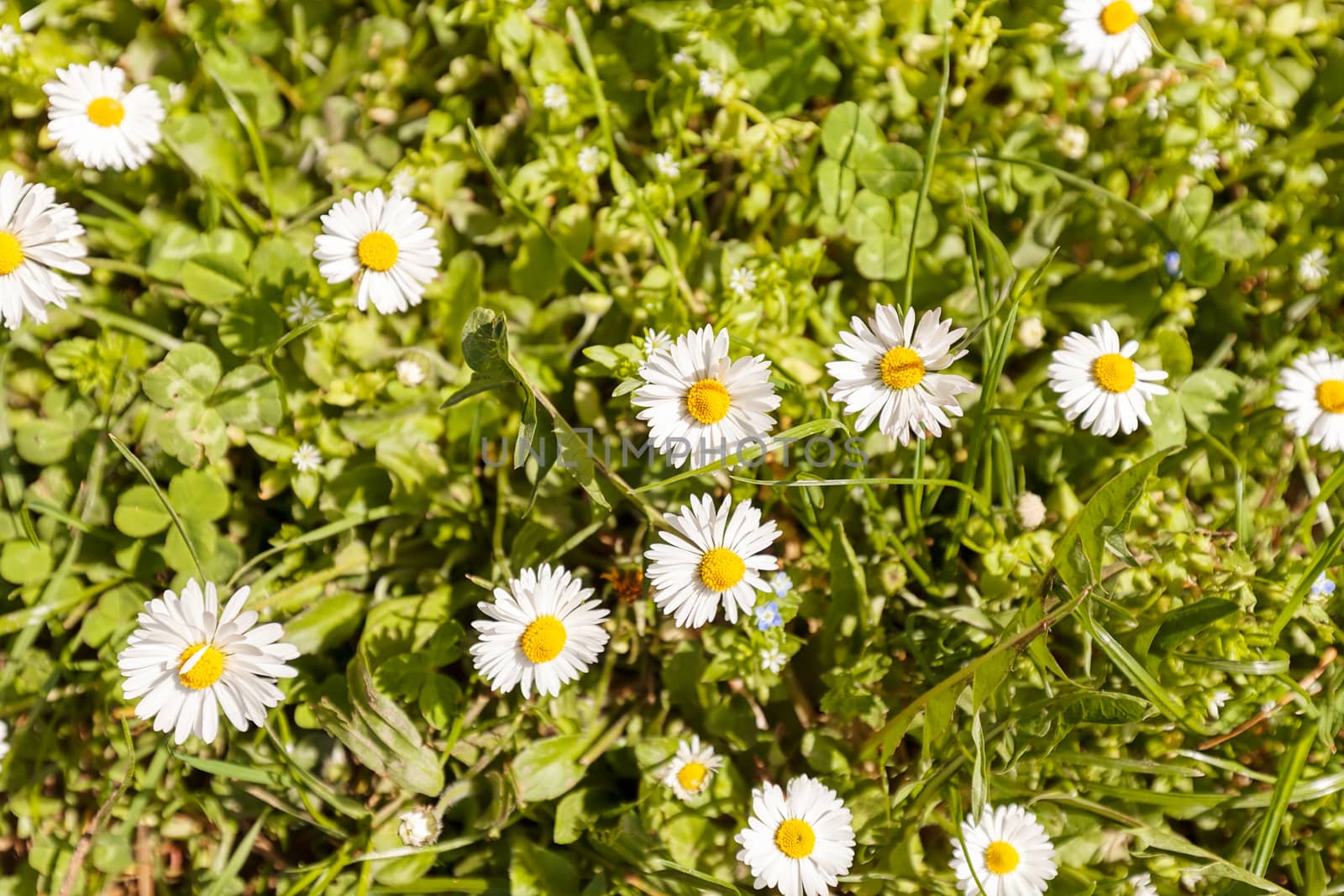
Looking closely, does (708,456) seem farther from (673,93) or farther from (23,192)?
(23,192)

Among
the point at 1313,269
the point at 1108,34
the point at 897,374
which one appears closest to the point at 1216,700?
the point at 897,374

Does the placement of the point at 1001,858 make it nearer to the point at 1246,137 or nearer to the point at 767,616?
the point at 767,616

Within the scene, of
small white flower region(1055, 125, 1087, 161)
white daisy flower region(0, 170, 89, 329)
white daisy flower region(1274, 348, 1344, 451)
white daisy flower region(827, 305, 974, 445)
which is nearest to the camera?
white daisy flower region(827, 305, 974, 445)

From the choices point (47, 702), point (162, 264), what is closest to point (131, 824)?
point (47, 702)

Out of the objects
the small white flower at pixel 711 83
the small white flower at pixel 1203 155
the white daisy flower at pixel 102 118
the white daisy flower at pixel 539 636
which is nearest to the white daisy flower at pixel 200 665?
the white daisy flower at pixel 539 636

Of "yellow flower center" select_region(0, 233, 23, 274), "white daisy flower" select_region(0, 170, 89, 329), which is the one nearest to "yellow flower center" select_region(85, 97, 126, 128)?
"white daisy flower" select_region(0, 170, 89, 329)

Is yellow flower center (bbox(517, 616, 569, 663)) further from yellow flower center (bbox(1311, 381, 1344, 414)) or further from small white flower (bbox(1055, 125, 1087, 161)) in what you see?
yellow flower center (bbox(1311, 381, 1344, 414))
